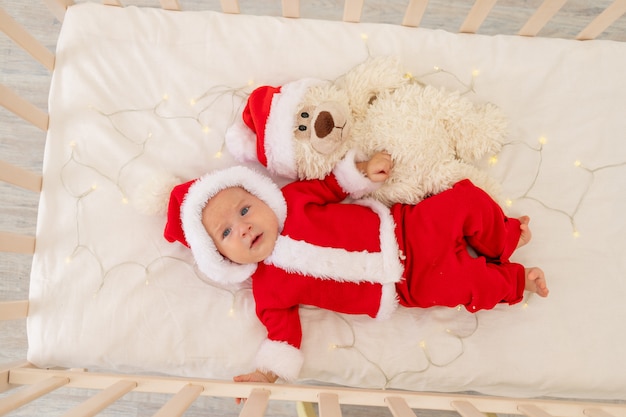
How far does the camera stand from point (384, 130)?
1.07m

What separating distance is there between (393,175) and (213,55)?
506mm

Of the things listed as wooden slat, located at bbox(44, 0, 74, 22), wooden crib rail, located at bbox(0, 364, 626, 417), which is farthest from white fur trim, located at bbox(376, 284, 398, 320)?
wooden slat, located at bbox(44, 0, 74, 22)

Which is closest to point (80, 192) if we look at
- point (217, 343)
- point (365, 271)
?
point (217, 343)

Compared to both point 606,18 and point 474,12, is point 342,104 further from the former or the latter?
point 606,18

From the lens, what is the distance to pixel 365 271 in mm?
1023

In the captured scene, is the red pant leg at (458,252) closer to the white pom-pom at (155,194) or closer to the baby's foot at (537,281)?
the baby's foot at (537,281)

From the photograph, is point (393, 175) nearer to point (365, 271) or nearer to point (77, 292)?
point (365, 271)

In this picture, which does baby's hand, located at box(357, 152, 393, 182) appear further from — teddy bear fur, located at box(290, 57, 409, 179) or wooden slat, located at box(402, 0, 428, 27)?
wooden slat, located at box(402, 0, 428, 27)

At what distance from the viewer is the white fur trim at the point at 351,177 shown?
3.43 ft

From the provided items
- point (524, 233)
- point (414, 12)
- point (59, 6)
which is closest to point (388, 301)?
point (524, 233)

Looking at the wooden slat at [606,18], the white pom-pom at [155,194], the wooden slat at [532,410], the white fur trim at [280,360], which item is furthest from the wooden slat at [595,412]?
the white pom-pom at [155,194]

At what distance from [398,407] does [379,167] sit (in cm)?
48

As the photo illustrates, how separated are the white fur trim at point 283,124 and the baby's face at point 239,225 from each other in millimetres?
105

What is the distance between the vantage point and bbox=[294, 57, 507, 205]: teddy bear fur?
106cm
